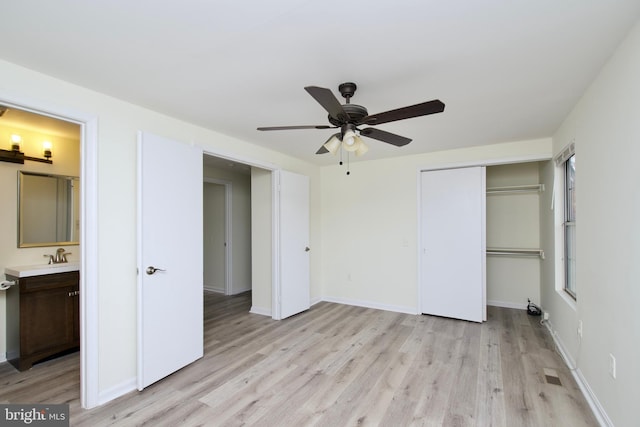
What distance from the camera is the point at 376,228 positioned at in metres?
4.70

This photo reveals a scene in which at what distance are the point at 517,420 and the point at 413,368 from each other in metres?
0.87

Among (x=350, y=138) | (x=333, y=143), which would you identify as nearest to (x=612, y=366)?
(x=350, y=138)

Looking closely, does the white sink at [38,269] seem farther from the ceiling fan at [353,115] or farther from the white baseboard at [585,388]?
the white baseboard at [585,388]

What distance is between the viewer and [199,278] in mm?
2955

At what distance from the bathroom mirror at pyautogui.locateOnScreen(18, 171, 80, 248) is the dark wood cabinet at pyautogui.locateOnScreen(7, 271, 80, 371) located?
50 centimetres

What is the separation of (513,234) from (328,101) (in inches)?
165

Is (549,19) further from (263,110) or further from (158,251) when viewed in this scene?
(158,251)

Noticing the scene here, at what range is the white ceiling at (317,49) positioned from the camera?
1.43m

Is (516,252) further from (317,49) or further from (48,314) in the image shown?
(48,314)

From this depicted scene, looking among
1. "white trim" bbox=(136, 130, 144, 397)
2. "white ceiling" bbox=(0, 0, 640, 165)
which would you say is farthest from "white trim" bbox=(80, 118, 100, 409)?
"white ceiling" bbox=(0, 0, 640, 165)

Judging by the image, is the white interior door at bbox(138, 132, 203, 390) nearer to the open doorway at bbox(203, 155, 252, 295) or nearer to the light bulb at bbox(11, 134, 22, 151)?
the light bulb at bbox(11, 134, 22, 151)

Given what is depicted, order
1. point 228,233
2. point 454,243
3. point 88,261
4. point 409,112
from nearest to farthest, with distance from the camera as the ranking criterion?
point 409,112 → point 88,261 → point 454,243 → point 228,233

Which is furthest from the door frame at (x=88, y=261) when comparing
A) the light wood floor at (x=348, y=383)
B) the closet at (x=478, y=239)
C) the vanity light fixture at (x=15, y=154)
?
the closet at (x=478, y=239)

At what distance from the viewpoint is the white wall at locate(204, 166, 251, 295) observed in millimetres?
5629
